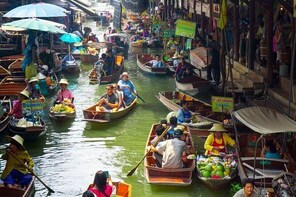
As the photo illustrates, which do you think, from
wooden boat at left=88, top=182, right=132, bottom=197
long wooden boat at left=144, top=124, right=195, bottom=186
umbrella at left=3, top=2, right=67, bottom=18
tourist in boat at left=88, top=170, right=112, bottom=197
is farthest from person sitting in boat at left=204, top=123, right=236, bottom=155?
umbrella at left=3, top=2, right=67, bottom=18

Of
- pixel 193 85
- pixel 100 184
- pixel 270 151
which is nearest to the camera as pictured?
pixel 100 184

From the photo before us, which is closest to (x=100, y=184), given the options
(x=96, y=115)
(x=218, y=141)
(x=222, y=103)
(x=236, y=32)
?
(x=218, y=141)

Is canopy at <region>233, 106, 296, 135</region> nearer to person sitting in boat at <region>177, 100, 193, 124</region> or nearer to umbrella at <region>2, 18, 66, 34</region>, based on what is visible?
person sitting in boat at <region>177, 100, 193, 124</region>

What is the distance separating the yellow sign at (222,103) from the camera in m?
12.5

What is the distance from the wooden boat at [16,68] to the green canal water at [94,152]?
2121 millimetres

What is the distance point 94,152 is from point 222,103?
3334 millimetres

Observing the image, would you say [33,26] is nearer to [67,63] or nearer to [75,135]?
[75,135]

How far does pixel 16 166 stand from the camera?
29.8ft

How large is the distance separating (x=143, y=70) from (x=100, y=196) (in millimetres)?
15744

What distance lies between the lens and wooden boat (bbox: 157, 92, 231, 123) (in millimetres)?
13477

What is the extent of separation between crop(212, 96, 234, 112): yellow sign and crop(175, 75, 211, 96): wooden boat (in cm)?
484

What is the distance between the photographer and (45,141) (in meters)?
13.4

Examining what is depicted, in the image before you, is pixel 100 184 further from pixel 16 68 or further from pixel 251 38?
pixel 16 68

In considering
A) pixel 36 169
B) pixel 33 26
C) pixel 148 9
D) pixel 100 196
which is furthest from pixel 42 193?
pixel 148 9
